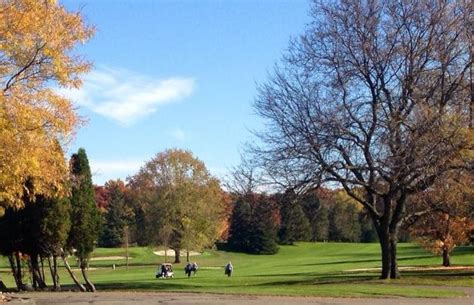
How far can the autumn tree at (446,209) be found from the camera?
32062 mm

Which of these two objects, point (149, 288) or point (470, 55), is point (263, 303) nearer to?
point (149, 288)

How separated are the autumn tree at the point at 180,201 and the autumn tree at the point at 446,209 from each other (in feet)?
94.4

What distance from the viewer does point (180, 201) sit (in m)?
74.5

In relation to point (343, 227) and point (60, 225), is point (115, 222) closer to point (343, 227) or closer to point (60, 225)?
point (343, 227)

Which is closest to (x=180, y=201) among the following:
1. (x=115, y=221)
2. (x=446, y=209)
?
(x=115, y=221)

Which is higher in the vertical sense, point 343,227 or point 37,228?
point 343,227

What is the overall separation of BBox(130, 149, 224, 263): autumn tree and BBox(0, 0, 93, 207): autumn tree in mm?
54329

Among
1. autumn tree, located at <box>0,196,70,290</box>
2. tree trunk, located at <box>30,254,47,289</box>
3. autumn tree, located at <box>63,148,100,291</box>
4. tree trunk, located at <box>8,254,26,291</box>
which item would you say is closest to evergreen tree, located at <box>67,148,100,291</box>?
autumn tree, located at <box>63,148,100,291</box>

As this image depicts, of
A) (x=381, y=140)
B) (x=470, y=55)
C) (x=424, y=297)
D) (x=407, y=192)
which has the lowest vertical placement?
(x=424, y=297)

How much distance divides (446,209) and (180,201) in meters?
42.3

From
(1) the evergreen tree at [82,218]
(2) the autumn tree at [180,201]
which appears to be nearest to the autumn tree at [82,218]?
(1) the evergreen tree at [82,218]

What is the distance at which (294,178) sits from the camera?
33.7 m

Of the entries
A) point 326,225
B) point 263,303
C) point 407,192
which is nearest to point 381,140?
point 407,192

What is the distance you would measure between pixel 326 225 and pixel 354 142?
3428 inches
